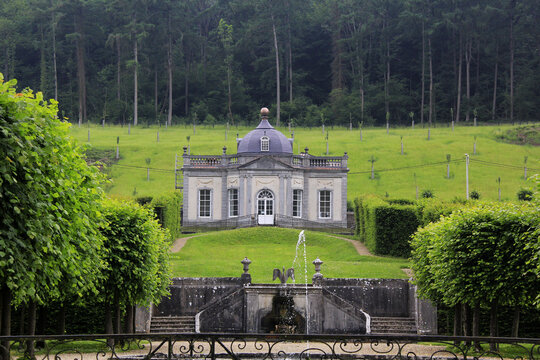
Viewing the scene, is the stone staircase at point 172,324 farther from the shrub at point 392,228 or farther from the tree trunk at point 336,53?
the tree trunk at point 336,53

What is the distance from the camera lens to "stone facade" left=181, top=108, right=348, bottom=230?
49375mm

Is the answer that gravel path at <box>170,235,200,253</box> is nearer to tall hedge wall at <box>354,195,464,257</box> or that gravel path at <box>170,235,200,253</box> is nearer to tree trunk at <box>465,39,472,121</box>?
tall hedge wall at <box>354,195,464,257</box>

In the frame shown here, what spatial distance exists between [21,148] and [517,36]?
7854cm

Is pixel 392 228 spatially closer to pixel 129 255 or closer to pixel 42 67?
pixel 129 255

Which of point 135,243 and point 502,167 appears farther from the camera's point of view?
point 502,167

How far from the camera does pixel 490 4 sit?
84.9m

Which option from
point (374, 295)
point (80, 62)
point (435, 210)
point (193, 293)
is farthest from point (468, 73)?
point (193, 293)

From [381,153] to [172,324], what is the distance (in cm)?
4066

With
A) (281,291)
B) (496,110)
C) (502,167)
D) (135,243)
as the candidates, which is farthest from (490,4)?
(135,243)

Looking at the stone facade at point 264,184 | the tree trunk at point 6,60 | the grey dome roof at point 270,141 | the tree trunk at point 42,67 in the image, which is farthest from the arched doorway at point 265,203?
the tree trunk at point 6,60

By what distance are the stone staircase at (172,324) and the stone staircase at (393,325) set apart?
6614 mm

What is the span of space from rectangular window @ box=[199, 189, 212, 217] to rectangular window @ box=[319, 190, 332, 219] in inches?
291

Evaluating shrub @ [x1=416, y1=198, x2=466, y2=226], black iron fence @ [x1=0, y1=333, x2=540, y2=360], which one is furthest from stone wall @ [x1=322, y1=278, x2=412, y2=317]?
shrub @ [x1=416, y1=198, x2=466, y2=226]

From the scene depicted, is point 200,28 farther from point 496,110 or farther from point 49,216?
point 49,216
